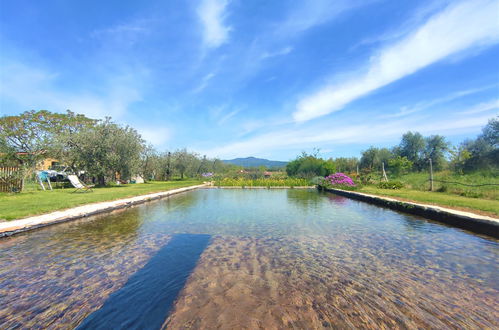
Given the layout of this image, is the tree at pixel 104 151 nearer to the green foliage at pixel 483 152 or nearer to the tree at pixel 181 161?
the tree at pixel 181 161

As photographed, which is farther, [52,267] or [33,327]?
[52,267]

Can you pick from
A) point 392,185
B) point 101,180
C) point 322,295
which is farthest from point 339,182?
point 101,180

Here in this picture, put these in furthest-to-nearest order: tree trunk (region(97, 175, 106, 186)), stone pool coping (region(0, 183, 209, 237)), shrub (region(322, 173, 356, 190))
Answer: tree trunk (region(97, 175, 106, 186)) → shrub (region(322, 173, 356, 190)) → stone pool coping (region(0, 183, 209, 237))

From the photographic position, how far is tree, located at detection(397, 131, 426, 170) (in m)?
29.1

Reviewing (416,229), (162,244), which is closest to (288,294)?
(162,244)

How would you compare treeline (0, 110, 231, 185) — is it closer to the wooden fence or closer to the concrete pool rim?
the wooden fence

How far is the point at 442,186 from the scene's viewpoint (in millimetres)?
11156

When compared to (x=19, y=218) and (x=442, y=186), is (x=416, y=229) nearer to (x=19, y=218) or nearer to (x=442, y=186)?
(x=442, y=186)

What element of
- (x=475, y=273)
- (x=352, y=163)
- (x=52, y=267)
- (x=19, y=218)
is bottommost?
(x=475, y=273)

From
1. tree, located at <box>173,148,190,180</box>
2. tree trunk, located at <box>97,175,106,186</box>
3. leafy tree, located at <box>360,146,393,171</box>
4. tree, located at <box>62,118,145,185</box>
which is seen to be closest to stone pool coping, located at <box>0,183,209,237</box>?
tree, located at <box>62,118,145,185</box>

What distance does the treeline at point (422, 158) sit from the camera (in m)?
18.8

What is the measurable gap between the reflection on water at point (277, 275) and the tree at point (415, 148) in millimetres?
28967

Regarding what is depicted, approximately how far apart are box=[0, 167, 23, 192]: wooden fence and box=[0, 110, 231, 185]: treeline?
42 centimetres

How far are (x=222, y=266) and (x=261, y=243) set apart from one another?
51.4 inches
